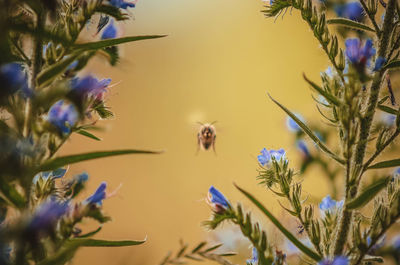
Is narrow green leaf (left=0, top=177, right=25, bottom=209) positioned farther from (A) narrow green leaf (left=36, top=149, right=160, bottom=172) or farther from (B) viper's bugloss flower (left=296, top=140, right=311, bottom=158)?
(B) viper's bugloss flower (left=296, top=140, right=311, bottom=158)

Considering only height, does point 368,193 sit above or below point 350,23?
below

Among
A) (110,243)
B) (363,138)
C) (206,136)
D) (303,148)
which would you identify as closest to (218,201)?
(110,243)

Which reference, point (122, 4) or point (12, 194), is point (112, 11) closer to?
point (122, 4)

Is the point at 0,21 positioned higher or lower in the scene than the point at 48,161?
higher

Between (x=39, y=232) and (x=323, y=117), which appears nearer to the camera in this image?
(x=39, y=232)

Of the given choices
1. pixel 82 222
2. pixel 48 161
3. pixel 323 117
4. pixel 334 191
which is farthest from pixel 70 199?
pixel 334 191

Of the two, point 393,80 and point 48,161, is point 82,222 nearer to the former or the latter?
point 48,161

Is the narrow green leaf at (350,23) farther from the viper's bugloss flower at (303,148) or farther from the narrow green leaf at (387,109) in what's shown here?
the viper's bugloss flower at (303,148)
